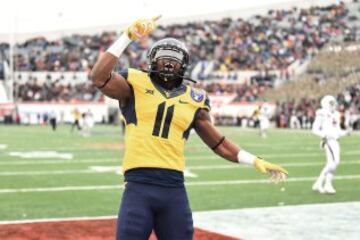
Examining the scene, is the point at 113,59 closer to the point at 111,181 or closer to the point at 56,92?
the point at 111,181

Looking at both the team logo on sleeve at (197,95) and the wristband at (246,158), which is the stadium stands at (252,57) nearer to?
the wristband at (246,158)

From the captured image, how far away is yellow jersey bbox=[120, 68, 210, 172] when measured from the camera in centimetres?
400

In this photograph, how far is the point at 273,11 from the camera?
1989 inches

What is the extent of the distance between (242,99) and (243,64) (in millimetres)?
4544

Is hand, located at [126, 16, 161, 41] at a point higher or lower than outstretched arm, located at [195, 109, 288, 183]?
higher

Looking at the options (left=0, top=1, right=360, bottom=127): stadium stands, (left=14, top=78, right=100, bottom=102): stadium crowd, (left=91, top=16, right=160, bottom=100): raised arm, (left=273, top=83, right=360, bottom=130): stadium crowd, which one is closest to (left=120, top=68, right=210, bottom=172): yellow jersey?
(left=91, top=16, right=160, bottom=100): raised arm

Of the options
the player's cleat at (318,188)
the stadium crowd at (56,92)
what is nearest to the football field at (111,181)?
the player's cleat at (318,188)

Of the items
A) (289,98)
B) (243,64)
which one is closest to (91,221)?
(289,98)

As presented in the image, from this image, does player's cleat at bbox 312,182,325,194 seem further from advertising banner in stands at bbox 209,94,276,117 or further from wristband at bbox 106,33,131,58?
advertising banner in stands at bbox 209,94,276,117

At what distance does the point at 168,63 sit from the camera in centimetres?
404

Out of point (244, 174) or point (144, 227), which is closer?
point (144, 227)

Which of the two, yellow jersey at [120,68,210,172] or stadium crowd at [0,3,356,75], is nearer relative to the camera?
yellow jersey at [120,68,210,172]

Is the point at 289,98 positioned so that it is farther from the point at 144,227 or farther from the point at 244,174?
the point at 144,227

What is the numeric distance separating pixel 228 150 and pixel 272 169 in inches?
11.9
